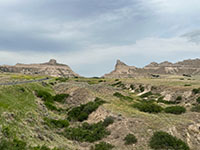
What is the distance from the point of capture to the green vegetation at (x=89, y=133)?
54.3ft

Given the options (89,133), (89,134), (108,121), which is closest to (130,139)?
(89,134)

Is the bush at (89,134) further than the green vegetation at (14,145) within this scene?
Yes

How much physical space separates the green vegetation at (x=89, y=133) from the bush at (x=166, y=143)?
4.75 m

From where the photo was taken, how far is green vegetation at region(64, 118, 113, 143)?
1655 centimetres

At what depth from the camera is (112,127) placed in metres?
18.5

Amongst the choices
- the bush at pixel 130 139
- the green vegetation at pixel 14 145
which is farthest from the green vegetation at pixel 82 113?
the green vegetation at pixel 14 145

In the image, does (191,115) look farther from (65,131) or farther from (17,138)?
(17,138)

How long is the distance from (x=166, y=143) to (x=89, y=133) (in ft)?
23.9

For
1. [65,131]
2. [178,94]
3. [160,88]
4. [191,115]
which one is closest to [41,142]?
[65,131]

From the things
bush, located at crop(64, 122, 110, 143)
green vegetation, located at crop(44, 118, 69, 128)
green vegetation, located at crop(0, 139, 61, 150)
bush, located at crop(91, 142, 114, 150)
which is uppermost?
green vegetation, located at crop(0, 139, 61, 150)

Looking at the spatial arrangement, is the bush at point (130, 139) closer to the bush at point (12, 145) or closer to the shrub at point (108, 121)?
the shrub at point (108, 121)

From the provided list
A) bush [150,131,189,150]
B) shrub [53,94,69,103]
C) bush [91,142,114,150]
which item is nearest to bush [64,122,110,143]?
bush [91,142,114,150]

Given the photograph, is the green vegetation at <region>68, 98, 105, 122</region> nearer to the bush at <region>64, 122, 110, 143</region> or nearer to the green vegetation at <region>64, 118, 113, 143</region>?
the green vegetation at <region>64, 118, 113, 143</region>

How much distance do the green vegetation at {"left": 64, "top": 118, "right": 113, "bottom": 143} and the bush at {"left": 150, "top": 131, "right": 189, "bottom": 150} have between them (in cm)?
475
